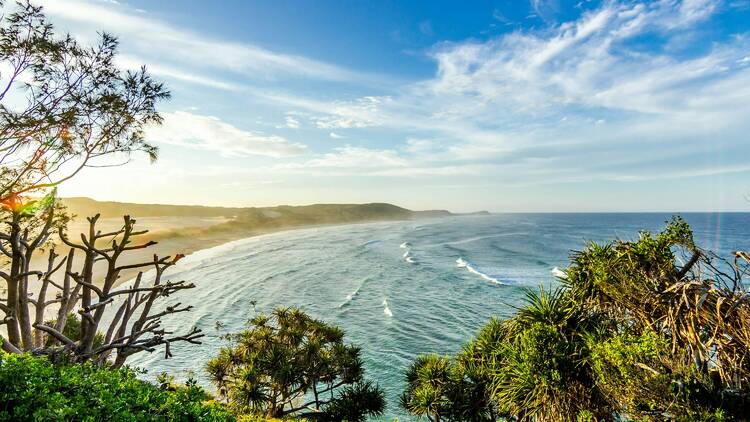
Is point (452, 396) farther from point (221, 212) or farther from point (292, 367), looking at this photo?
point (221, 212)

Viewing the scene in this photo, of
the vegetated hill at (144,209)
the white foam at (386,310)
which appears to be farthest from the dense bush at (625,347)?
the vegetated hill at (144,209)

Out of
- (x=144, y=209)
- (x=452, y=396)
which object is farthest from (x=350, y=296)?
(x=144, y=209)

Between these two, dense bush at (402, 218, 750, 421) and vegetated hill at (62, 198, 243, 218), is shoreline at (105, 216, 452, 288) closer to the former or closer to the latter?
dense bush at (402, 218, 750, 421)

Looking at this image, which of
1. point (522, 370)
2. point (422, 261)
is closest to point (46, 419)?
point (522, 370)

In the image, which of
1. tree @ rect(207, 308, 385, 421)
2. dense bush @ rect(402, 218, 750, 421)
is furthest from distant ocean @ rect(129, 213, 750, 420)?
dense bush @ rect(402, 218, 750, 421)

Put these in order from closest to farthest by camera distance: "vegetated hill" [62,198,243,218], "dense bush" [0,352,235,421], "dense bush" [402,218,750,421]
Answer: "dense bush" [0,352,235,421]
"dense bush" [402,218,750,421]
"vegetated hill" [62,198,243,218]

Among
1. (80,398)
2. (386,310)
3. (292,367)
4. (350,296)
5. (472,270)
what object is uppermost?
(80,398)

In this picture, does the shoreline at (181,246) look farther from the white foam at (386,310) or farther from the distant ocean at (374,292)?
the white foam at (386,310)
